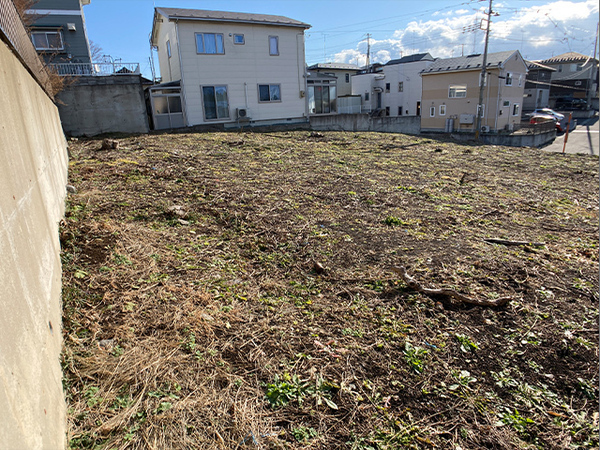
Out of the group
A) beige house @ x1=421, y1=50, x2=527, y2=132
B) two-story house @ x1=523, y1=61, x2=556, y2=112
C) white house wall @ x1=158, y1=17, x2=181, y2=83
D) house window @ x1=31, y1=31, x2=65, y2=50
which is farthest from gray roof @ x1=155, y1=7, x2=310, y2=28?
two-story house @ x1=523, y1=61, x2=556, y2=112

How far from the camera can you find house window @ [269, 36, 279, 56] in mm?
17688

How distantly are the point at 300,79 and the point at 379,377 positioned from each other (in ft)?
61.0

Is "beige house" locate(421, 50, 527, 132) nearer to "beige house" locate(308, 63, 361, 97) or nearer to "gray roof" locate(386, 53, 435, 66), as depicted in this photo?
"gray roof" locate(386, 53, 435, 66)

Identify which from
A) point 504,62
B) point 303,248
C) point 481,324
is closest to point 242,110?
point 303,248

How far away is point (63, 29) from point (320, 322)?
19709mm

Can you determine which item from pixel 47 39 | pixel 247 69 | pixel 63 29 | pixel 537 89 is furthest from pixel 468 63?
pixel 47 39

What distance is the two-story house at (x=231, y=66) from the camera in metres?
15.8

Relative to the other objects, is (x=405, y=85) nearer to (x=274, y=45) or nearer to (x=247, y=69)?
(x=274, y=45)

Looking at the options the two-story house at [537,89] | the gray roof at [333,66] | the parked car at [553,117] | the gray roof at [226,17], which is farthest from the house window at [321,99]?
the two-story house at [537,89]

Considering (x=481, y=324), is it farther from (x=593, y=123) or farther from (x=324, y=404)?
(x=593, y=123)

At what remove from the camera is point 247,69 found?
17.2m

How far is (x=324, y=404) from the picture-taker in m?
2.14

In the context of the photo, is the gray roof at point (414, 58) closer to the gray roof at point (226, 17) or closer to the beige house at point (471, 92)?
the beige house at point (471, 92)

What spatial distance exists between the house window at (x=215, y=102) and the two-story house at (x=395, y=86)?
23.3 metres
